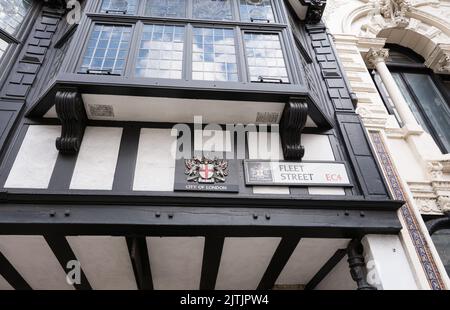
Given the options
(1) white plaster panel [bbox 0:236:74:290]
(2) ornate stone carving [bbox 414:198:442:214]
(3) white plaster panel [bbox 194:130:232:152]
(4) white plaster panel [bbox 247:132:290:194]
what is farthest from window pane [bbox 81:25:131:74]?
(2) ornate stone carving [bbox 414:198:442:214]

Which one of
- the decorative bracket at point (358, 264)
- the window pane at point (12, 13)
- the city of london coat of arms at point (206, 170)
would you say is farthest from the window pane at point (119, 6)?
the decorative bracket at point (358, 264)

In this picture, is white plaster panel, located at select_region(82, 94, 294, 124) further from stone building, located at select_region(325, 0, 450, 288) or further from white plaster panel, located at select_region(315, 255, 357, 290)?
white plaster panel, located at select_region(315, 255, 357, 290)

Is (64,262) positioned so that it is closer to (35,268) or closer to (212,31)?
(35,268)

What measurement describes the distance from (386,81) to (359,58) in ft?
3.05

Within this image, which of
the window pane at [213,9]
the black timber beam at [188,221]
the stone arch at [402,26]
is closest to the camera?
the black timber beam at [188,221]

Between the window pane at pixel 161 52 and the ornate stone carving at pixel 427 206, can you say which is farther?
the ornate stone carving at pixel 427 206

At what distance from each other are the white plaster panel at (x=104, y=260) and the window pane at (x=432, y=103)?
7448mm

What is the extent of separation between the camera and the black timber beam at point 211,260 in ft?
16.4

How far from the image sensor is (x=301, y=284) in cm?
631

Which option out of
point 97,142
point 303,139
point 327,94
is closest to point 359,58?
point 327,94

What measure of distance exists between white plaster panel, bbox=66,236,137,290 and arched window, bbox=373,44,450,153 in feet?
22.7

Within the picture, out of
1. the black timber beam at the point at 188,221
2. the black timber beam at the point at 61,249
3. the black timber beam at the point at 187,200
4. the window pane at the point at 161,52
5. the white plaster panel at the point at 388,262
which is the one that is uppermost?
the window pane at the point at 161,52

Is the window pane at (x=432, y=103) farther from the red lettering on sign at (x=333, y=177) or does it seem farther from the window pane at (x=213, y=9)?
the window pane at (x=213, y=9)

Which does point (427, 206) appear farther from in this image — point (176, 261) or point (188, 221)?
point (176, 261)
